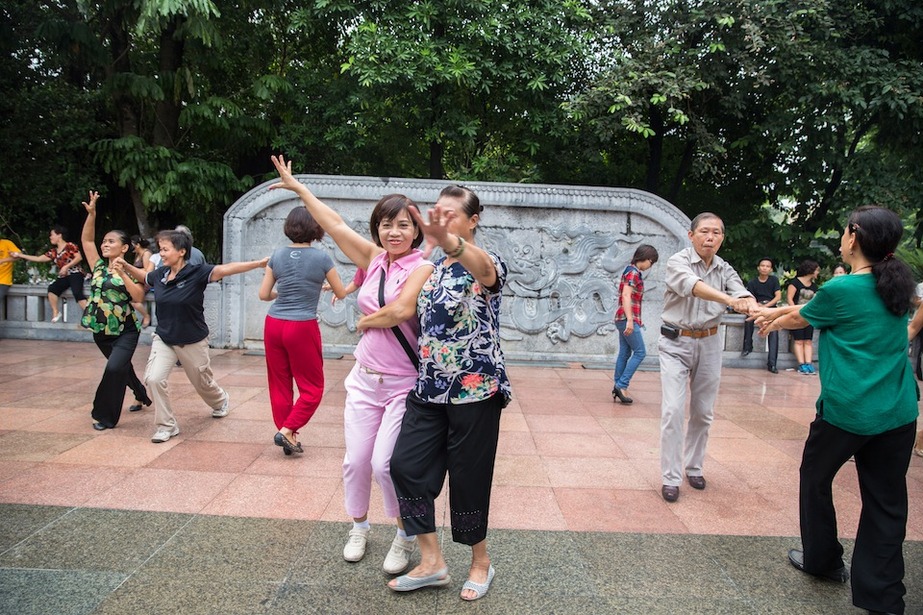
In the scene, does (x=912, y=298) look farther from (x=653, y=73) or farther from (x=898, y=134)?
(x=898, y=134)

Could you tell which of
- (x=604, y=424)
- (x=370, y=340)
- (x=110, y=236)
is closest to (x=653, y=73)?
(x=604, y=424)

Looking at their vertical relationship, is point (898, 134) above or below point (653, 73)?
below

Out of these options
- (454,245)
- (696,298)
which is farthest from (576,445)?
(454,245)

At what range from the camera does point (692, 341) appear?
4281 millimetres

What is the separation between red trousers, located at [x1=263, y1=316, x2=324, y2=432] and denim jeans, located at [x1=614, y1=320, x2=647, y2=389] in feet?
11.8

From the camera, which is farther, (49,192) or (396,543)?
(49,192)

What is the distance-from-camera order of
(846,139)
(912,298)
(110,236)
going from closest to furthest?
(912,298), (110,236), (846,139)

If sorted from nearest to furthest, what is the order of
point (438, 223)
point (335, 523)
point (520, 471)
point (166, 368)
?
point (438, 223) < point (335, 523) < point (520, 471) < point (166, 368)

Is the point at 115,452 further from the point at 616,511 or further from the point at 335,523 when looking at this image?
the point at 616,511

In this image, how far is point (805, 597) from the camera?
9.87 feet

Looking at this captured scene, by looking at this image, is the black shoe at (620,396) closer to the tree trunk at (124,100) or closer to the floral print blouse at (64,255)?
the floral print blouse at (64,255)

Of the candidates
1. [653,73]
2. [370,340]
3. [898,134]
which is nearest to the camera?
[370,340]

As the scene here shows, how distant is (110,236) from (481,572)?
4149 mm

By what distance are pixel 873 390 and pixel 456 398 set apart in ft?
5.84
